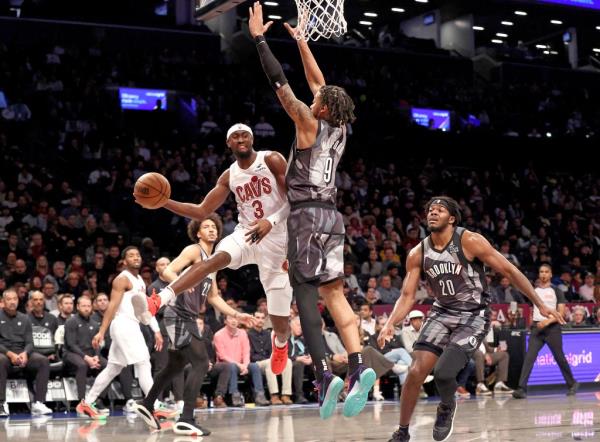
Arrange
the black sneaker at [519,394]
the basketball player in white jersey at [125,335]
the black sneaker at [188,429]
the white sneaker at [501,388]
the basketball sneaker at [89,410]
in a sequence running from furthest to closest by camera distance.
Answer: the white sneaker at [501,388], the black sneaker at [519,394], the basketball sneaker at [89,410], the basketball player in white jersey at [125,335], the black sneaker at [188,429]

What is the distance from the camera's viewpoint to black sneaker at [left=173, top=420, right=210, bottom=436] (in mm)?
9039

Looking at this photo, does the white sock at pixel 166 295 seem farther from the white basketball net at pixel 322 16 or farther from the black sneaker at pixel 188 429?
the black sneaker at pixel 188 429

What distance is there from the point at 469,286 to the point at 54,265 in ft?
28.6

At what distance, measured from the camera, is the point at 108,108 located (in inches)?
873

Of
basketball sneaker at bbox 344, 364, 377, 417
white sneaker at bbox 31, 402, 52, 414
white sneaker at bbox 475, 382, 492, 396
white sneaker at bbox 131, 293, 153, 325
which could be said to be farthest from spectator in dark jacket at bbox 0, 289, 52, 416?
white sneaker at bbox 475, 382, 492, 396

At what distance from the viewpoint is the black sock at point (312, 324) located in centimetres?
658

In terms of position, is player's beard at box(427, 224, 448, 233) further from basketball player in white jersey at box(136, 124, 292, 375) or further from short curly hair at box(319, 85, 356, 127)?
short curly hair at box(319, 85, 356, 127)

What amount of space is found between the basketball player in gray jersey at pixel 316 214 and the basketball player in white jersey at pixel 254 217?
378mm

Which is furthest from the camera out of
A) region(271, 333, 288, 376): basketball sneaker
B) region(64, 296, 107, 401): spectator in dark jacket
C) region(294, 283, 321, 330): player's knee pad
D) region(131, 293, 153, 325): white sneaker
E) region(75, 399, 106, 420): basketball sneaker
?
region(64, 296, 107, 401): spectator in dark jacket

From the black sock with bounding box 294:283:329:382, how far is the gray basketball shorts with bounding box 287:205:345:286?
0.07 meters

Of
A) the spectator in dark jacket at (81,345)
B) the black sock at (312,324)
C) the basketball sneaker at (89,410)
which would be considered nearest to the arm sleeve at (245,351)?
the spectator in dark jacket at (81,345)

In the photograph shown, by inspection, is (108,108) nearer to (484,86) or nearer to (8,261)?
(8,261)

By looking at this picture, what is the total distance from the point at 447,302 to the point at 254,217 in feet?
5.90

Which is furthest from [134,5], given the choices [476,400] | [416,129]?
[476,400]
